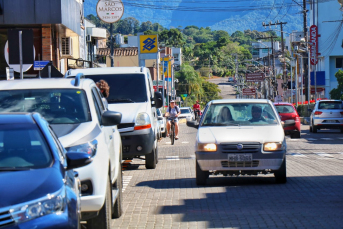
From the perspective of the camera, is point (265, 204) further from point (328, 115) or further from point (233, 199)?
point (328, 115)

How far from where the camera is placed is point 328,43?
234ft

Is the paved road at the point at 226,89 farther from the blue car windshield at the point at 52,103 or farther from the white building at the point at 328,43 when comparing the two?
the blue car windshield at the point at 52,103

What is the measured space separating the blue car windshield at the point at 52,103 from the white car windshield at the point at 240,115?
16.2 ft

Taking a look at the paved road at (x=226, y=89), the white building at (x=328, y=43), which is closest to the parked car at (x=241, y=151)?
the white building at (x=328, y=43)

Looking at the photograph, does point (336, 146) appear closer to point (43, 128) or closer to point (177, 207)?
point (177, 207)

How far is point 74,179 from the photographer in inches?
203

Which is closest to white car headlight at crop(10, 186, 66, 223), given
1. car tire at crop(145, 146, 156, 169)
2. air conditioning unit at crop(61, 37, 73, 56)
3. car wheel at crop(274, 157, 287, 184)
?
car wheel at crop(274, 157, 287, 184)

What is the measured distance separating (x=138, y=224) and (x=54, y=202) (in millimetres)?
3522

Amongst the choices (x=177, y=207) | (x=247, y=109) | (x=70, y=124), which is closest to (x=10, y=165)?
(x=70, y=124)

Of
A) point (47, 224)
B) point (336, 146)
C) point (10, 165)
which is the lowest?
point (336, 146)

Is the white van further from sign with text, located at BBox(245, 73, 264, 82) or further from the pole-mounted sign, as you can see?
sign with text, located at BBox(245, 73, 264, 82)

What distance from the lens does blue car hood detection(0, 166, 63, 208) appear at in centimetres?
411

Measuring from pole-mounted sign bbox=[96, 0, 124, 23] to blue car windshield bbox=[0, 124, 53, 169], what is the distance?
23.0m

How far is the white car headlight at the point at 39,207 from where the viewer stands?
158 inches
